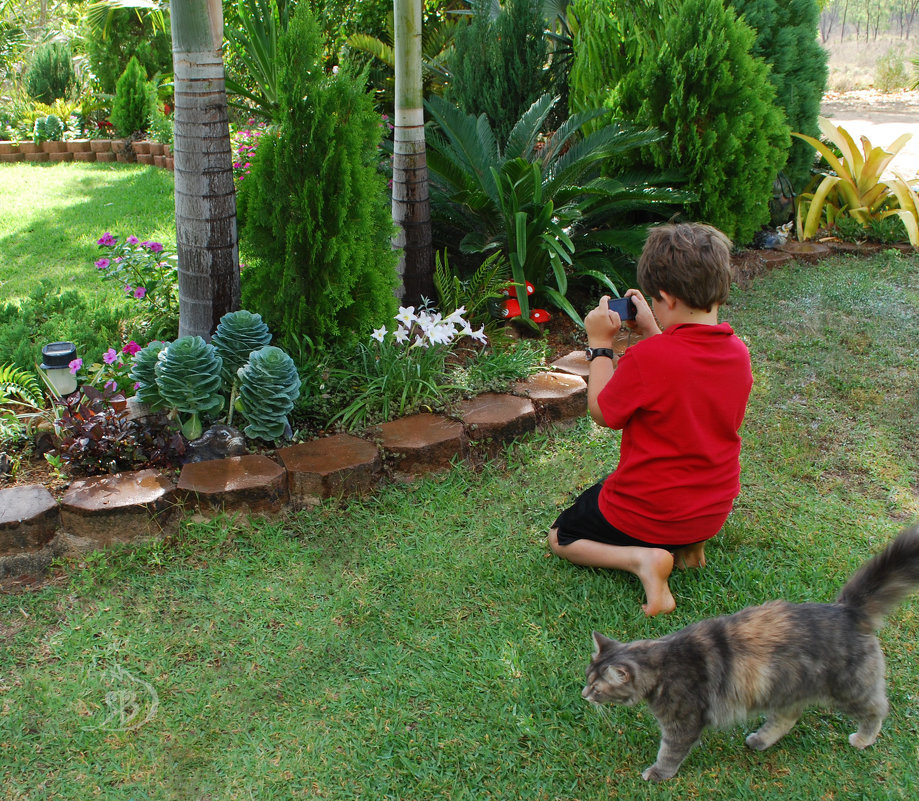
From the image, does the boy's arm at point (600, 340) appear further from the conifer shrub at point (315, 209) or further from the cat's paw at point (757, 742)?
the conifer shrub at point (315, 209)

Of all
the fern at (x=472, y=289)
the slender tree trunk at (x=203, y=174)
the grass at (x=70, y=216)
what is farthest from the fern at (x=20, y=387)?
the fern at (x=472, y=289)

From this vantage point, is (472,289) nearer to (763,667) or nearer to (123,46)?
(763,667)

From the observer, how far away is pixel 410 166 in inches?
171

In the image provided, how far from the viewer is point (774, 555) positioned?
2.97 m

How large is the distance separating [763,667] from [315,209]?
2.48m

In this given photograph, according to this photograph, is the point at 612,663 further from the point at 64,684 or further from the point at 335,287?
the point at 335,287

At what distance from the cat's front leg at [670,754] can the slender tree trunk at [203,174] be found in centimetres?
258

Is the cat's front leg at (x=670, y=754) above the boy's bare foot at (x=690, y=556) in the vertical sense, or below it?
below

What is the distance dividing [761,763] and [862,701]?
0.32 meters

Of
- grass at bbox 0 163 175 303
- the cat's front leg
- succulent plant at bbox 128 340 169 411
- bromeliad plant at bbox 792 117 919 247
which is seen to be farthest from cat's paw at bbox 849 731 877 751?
bromeliad plant at bbox 792 117 919 247

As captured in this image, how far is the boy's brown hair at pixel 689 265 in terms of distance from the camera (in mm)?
2393

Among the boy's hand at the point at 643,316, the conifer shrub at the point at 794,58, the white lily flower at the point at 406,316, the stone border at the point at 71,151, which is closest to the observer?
the boy's hand at the point at 643,316

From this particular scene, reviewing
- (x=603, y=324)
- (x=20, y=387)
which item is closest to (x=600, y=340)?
(x=603, y=324)

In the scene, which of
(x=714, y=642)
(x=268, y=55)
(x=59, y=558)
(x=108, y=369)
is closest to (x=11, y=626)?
(x=59, y=558)
